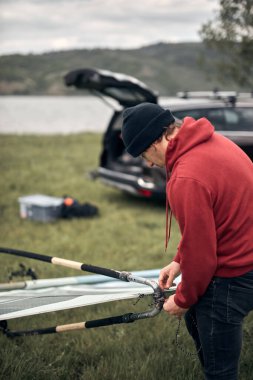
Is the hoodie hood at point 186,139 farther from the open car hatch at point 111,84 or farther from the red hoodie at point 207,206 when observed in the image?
the open car hatch at point 111,84

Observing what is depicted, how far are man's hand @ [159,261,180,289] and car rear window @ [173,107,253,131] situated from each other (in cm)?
538

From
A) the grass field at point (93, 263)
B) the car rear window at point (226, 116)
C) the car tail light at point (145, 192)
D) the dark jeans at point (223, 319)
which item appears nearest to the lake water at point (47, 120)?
the grass field at point (93, 263)

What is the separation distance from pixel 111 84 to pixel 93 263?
11.7ft

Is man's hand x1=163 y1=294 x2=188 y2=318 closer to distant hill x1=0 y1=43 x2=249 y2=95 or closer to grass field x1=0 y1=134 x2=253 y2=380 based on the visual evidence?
grass field x1=0 y1=134 x2=253 y2=380

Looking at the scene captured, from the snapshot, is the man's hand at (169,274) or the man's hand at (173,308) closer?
the man's hand at (173,308)

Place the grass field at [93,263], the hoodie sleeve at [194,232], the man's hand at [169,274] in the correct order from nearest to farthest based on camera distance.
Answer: the hoodie sleeve at [194,232] < the man's hand at [169,274] < the grass field at [93,263]

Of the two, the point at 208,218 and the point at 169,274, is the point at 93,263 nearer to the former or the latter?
the point at 169,274

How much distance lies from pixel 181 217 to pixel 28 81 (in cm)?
8757

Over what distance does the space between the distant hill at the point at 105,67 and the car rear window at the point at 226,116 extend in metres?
66.7

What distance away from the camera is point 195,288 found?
7.33ft

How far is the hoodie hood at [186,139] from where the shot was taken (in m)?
2.22

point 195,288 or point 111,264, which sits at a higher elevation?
point 195,288

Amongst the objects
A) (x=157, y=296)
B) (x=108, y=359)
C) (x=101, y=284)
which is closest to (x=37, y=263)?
(x=101, y=284)

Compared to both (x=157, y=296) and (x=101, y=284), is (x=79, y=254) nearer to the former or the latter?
(x=101, y=284)
